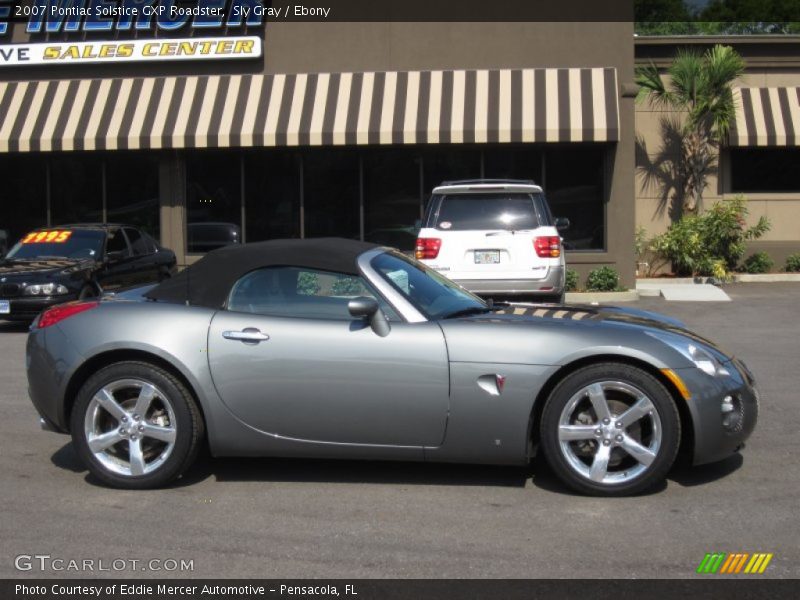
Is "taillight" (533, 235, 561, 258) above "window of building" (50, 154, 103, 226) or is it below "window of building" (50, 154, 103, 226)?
below

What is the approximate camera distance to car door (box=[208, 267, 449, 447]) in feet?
18.6

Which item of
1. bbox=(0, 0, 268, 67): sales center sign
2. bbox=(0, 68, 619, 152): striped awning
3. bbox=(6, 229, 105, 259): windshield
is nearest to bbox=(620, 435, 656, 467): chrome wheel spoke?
bbox=(6, 229, 105, 259): windshield

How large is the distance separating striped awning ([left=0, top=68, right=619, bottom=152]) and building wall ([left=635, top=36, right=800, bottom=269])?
247cm

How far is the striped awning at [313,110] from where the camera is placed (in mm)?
18969

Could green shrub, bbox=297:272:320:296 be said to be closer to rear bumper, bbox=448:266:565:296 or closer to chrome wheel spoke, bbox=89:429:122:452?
chrome wheel spoke, bbox=89:429:122:452

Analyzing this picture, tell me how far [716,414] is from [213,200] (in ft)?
54.9

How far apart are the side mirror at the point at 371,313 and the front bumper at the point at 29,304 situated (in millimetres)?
9041

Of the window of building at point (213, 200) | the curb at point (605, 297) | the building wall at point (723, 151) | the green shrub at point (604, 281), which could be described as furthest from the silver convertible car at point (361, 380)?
the building wall at point (723, 151)

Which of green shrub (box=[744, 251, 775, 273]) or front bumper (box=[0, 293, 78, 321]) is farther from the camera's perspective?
green shrub (box=[744, 251, 775, 273])

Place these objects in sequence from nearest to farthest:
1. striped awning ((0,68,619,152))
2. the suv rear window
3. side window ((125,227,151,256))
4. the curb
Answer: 1. the suv rear window
2. side window ((125,227,151,256))
3. the curb
4. striped awning ((0,68,619,152))

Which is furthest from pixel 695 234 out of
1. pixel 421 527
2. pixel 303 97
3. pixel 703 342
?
pixel 421 527

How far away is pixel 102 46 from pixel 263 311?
1660 centimetres

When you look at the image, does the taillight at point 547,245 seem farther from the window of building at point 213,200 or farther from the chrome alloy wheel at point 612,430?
the window of building at point 213,200

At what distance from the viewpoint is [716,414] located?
18.4 ft
